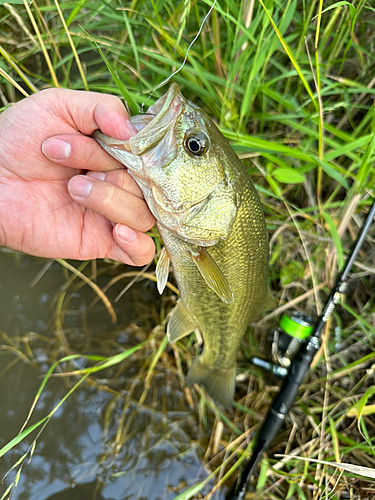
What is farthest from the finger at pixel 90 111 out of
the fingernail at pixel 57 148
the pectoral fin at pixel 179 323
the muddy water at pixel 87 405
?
the muddy water at pixel 87 405

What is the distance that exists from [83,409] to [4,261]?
114cm

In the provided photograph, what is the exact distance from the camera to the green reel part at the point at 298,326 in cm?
186

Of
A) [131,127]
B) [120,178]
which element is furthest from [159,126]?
[120,178]

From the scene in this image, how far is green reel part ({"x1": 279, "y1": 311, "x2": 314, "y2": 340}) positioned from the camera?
1.86 m

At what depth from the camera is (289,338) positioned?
1.95 metres

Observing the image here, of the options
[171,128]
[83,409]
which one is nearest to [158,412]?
[83,409]

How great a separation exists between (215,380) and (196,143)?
147cm

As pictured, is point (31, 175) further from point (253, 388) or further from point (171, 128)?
point (253, 388)

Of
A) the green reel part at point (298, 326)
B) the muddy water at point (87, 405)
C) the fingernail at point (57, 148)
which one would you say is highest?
the fingernail at point (57, 148)

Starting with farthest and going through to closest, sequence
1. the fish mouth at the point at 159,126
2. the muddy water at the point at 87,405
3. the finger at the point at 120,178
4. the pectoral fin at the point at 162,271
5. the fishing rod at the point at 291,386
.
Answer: the muddy water at the point at 87,405 → the fishing rod at the point at 291,386 → the pectoral fin at the point at 162,271 → the finger at the point at 120,178 → the fish mouth at the point at 159,126

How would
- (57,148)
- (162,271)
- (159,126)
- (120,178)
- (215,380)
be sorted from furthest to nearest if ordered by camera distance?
1. (215,380)
2. (162,271)
3. (120,178)
4. (57,148)
5. (159,126)

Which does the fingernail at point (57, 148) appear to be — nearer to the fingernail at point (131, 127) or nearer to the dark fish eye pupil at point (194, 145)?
the fingernail at point (131, 127)

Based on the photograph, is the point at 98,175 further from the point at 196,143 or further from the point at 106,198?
the point at 196,143

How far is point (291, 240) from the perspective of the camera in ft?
7.22
